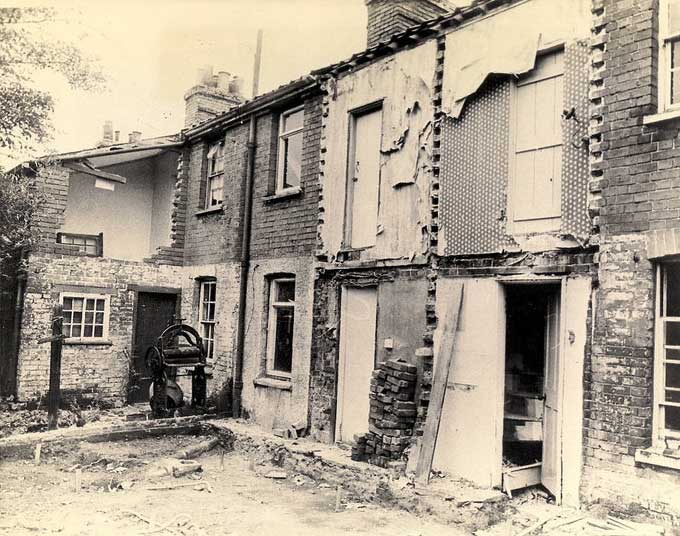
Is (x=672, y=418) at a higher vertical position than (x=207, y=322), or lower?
lower

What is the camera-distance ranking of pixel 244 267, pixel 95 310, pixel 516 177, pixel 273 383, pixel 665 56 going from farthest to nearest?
1. pixel 95 310
2. pixel 244 267
3. pixel 273 383
4. pixel 516 177
5. pixel 665 56

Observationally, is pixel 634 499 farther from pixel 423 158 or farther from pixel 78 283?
pixel 78 283

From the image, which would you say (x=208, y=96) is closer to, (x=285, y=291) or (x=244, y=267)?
(x=244, y=267)

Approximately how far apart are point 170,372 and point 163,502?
15.1 feet

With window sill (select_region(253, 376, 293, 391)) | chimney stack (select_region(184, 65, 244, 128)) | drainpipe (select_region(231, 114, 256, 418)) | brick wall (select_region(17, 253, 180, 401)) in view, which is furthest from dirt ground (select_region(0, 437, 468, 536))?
chimney stack (select_region(184, 65, 244, 128))

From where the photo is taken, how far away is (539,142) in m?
7.34

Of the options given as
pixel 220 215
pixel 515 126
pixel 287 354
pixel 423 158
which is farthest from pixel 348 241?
pixel 220 215

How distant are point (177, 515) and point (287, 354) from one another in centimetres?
467

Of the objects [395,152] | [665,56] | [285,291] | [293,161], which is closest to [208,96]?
[293,161]

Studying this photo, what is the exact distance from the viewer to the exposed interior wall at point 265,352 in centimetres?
1041

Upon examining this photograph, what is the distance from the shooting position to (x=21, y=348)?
11.9 metres

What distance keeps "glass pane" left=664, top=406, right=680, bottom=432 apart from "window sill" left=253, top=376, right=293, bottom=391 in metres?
6.30

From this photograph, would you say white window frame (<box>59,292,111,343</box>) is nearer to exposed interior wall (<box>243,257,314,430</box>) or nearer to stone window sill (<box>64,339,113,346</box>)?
stone window sill (<box>64,339,113,346</box>)

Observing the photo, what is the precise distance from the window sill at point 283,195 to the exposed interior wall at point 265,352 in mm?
1201
